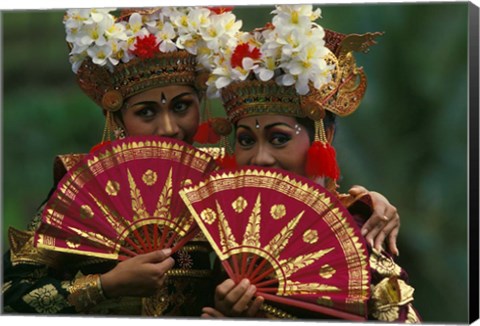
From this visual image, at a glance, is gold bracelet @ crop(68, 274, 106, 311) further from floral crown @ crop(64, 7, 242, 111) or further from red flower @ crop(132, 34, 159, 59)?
red flower @ crop(132, 34, 159, 59)

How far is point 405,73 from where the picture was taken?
23.9 ft

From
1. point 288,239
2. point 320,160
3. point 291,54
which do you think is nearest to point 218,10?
point 291,54

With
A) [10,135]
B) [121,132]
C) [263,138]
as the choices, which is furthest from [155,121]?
[10,135]

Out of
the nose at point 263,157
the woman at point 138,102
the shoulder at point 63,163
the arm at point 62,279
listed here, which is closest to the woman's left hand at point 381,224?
the nose at point 263,157

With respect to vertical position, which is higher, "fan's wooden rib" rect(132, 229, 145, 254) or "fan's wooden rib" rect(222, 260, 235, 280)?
"fan's wooden rib" rect(132, 229, 145, 254)

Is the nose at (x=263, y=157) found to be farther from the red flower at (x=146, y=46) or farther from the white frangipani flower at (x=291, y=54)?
the red flower at (x=146, y=46)

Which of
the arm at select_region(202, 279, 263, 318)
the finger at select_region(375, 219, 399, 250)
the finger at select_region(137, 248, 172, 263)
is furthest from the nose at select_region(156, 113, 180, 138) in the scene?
the finger at select_region(375, 219, 399, 250)

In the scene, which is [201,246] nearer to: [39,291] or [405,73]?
[39,291]

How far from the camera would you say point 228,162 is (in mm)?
6754

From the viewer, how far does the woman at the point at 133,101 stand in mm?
6828

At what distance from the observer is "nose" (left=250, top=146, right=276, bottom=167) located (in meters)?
6.53

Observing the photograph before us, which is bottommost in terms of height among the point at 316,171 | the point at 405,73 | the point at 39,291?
the point at 39,291

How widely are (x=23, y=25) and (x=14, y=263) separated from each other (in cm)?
153

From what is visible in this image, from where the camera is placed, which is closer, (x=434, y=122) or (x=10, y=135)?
(x=434, y=122)
